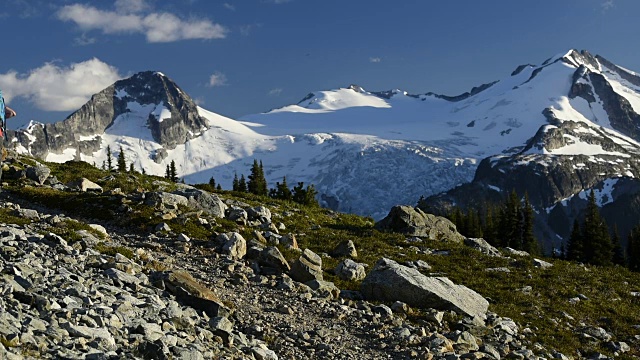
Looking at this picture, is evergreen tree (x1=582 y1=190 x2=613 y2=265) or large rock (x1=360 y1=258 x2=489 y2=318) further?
evergreen tree (x1=582 y1=190 x2=613 y2=265)

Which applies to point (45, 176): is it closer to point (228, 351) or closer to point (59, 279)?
point (59, 279)

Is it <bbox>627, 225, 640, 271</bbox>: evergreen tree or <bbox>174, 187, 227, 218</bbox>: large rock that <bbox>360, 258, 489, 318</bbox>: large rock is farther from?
<bbox>627, 225, 640, 271</bbox>: evergreen tree

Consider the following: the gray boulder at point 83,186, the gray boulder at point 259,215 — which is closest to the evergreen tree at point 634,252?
the gray boulder at point 259,215

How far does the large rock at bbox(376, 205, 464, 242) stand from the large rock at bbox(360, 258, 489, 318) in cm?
1780

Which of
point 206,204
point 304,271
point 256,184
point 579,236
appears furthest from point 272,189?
point 304,271

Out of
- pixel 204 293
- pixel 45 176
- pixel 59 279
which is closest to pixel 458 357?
pixel 204 293

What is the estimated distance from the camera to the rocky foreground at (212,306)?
9.80 m

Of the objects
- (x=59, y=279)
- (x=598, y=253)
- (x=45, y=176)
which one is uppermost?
(x=45, y=176)

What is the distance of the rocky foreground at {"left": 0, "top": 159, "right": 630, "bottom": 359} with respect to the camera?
386 inches

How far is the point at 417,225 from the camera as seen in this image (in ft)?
124

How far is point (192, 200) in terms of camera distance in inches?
1156

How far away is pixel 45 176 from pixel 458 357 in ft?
104

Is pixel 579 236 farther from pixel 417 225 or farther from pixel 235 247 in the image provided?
pixel 235 247

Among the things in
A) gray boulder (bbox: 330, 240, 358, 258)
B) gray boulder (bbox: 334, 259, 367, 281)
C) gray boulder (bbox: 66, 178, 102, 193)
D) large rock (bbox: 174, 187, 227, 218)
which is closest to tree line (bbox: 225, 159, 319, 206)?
gray boulder (bbox: 66, 178, 102, 193)
